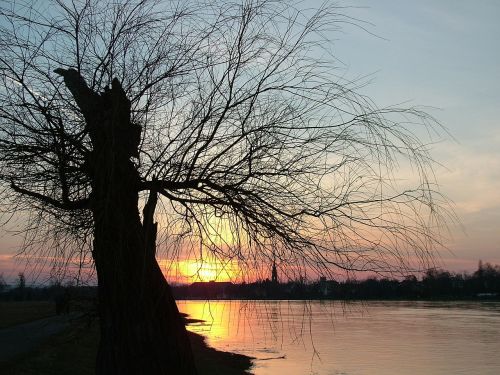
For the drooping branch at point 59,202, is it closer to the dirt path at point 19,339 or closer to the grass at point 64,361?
the grass at point 64,361

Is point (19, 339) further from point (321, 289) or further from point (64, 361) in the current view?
point (321, 289)

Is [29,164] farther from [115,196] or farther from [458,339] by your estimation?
[458,339]

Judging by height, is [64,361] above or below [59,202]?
below

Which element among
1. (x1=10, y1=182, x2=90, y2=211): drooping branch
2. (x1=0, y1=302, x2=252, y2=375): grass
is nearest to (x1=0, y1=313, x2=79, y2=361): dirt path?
(x1=0, y1=302, x2=252, y2=375): grass

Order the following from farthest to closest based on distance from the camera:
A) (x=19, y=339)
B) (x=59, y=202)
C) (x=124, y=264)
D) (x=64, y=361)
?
(x=19, y=339) < (x=64, y=361) < (x=59, y=202) < (x=124, y=264)

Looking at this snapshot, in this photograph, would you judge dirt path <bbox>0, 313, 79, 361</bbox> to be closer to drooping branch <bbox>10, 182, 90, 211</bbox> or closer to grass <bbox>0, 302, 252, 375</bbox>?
grass <bbox>0, 302, 252, 375</bbox>

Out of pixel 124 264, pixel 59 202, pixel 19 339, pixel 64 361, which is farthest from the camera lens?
pixel 19 339

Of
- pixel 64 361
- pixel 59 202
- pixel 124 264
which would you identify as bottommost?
pixel 64 361

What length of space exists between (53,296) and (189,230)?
143cm

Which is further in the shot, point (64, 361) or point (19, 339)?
point (19, 339)

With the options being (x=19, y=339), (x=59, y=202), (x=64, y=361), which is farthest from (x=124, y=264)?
(x=19, y=339)

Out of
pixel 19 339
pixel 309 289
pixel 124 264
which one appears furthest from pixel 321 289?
pixel 19 339

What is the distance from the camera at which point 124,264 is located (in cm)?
450

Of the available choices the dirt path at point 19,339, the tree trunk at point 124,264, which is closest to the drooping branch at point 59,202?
the tree trunk at point 124,264
